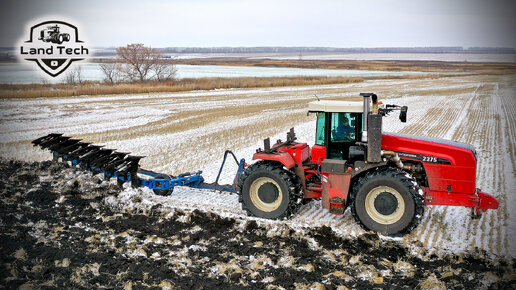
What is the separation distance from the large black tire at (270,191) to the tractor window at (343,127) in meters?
1.05

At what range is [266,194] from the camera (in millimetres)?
7613

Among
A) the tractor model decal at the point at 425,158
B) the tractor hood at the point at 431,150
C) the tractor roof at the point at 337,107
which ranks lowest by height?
the tractor model decal at the point at 425,158

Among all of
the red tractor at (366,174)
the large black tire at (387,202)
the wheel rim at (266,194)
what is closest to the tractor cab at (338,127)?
the red tractor at (366,174)

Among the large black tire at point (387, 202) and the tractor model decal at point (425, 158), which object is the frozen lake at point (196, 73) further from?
the tractor model decal at point (425, 158)

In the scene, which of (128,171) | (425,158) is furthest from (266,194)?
(128,171)

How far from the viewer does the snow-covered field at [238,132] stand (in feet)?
24.8

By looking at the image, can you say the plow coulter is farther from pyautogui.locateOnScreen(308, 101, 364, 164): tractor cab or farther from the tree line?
the tree line

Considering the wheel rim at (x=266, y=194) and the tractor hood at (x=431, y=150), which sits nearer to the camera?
the tractor hood at (x=431, y=150)

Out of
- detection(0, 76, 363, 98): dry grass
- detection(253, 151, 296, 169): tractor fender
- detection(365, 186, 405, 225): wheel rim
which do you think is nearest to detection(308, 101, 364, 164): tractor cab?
detection(253, 151, 296, 169): tractor fender

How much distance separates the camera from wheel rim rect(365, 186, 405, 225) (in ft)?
22.2

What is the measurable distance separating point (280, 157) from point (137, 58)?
4164 cm

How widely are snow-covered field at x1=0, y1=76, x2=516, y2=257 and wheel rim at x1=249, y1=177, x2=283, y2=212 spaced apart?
0.34 m

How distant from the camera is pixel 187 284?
5.50 meters

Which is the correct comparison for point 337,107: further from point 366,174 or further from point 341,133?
point 366,174
